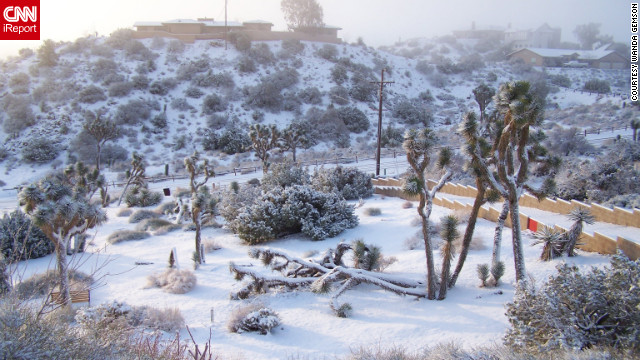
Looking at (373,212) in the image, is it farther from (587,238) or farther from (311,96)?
(311,96)

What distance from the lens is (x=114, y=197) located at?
28062 millimetres

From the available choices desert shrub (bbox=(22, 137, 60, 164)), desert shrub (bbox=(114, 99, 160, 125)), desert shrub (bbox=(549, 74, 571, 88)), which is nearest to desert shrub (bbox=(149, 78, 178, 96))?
desert shrub (bbox=(114, 99, 160, 125))

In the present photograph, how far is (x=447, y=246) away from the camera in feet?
33.3

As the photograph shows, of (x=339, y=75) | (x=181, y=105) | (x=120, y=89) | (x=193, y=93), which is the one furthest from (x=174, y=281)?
(x=339, y=75)

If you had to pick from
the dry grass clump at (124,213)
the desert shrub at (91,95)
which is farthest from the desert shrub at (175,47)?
the dry grass clump at (124,213)

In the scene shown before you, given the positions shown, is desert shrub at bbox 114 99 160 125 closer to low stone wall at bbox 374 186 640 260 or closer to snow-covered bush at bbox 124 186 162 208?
snow-covered bush at bbox 124 186 162 208

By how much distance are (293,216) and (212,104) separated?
1357 inches

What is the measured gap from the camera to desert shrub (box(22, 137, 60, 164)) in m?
37.6

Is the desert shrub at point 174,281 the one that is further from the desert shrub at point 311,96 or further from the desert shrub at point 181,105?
the desert shrub at point 311,96

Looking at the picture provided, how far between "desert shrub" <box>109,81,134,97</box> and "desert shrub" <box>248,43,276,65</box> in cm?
1678

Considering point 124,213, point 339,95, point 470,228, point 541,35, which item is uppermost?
point 541,35

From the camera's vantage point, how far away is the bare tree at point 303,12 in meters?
73.5

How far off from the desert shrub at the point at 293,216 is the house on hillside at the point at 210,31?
48825 mm

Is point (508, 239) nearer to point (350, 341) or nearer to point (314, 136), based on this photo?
point (350, 341)
